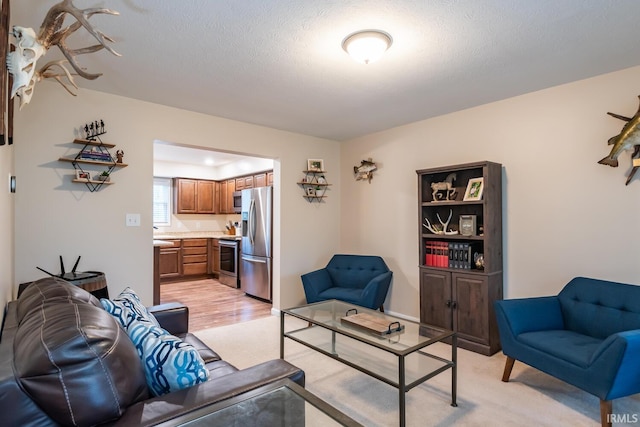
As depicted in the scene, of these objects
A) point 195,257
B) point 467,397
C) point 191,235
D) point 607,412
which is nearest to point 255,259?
point 195,257

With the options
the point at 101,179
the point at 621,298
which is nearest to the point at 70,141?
the point at 101,179

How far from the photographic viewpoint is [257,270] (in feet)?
17.5

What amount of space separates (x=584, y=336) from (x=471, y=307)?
919 mm

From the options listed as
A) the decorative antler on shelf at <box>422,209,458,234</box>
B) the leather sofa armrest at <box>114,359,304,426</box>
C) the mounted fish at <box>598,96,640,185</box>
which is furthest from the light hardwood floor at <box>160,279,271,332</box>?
the mounted fish at <box>598,96,640,185</box>

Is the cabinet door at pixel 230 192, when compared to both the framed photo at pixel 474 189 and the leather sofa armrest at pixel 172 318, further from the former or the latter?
the framed photo at pixel 474 189

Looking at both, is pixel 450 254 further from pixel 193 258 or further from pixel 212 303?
pixel 193 258

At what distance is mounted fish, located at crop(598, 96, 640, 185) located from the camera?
8.19ft

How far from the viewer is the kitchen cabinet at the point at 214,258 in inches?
271

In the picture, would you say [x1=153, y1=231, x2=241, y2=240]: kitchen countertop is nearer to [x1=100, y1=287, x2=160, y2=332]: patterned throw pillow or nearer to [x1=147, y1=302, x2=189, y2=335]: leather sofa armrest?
[x1=147, y1=302, x2=189, y2=335]: leather sofa armrest

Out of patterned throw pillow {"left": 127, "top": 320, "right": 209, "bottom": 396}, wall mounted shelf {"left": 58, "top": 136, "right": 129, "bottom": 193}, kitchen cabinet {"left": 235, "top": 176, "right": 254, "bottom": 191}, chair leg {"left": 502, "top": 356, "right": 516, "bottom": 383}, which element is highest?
kitchen cabinet {"left": 235, "top": 176, "right": 254, "bottom": 191}

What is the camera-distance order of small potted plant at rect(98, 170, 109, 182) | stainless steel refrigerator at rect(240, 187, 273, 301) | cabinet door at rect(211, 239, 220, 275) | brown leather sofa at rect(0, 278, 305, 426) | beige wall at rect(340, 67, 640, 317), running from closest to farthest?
1. brown leather sofa at rect(0, 278, 305, 426)
2. beige wall at rect(340, 67, 640, 317)
3. small potted plant at rect(98, 170, 109, 182)
4. stainless steel refrigerator at rect(240, 187, 273, 301)
5. cabinet door at rect(211, 239, 220, 275)

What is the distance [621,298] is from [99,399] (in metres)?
3.09

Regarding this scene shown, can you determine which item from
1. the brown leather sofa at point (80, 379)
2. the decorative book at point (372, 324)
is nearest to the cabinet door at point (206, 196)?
the decorative book at point (372, 324)

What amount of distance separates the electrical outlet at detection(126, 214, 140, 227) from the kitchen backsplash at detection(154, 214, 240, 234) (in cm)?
401
